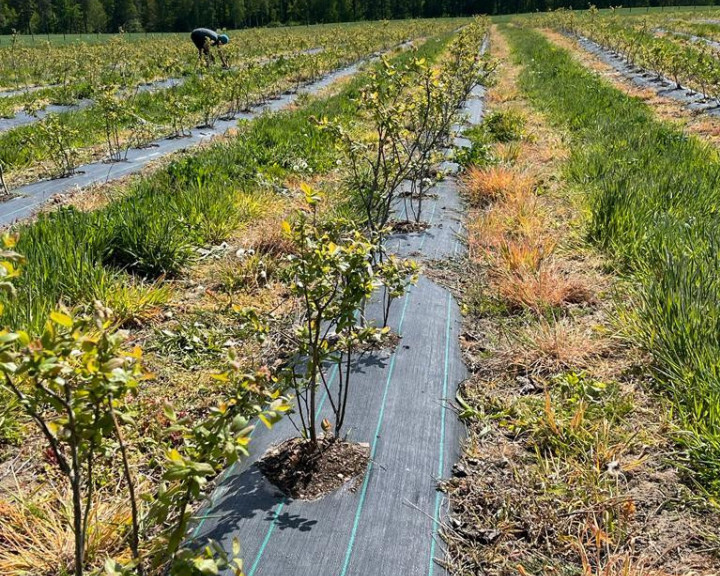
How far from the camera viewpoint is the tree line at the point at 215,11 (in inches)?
2399

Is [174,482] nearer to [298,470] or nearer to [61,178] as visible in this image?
[298,470]

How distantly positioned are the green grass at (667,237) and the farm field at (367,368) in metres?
0.02

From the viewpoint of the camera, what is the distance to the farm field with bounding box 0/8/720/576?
199cm

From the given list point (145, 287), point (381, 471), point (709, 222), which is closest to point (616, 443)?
point (381, 471)

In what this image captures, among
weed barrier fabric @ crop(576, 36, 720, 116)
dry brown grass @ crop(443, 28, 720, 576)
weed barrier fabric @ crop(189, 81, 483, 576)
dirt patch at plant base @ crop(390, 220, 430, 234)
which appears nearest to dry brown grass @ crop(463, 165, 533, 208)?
dirt patch at plant base @ crop(390, 220, 430, 234)

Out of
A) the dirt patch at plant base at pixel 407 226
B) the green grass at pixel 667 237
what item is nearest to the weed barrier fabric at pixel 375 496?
the green grass at pixel 667 237

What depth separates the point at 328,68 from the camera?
18.6 m

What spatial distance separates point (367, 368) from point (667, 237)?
2.30 meters

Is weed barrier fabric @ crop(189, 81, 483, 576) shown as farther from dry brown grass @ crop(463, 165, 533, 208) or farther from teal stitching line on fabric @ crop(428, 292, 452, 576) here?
dry brown grass @ crop(463, 165, 533, 208)

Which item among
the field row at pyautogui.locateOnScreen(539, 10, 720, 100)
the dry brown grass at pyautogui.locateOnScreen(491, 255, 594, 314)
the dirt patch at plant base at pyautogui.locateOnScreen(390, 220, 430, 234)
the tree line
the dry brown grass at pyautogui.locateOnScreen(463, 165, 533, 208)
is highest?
the tree line

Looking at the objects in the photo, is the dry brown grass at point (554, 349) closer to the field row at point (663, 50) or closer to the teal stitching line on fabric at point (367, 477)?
the teal stitching line on fabric at point (367, 477)

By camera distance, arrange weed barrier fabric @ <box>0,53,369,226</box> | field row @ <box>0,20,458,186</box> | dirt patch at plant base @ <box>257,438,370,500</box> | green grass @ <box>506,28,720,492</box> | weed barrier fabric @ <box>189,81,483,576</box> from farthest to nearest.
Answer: field row @ <box>0,20,458,186</box>, weed barrier fabric @ <box>0,53,369,226</box>, green grass @ <box>506,28,720,492</box>, dirt patch at plant base @ <box>257,438,370,500</box>, weed barrier fabric @ <box>189,81,483,576</box>

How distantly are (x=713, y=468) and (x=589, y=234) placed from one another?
2.84 metres

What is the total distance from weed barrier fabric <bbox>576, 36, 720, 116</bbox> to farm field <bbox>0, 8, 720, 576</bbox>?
4601mm
